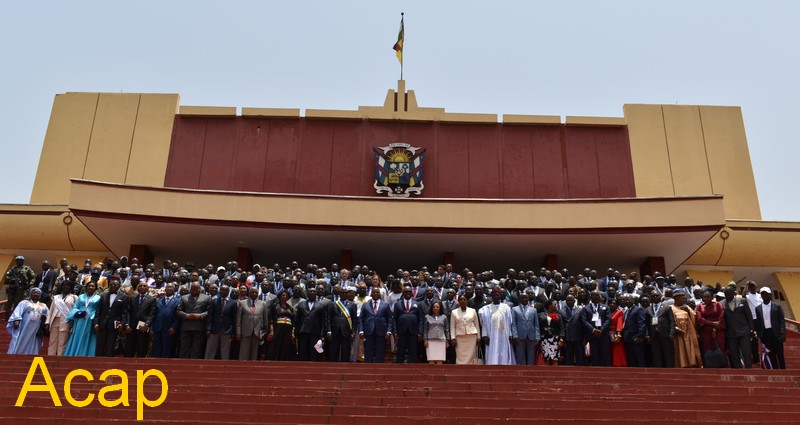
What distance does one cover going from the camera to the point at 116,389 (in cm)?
890

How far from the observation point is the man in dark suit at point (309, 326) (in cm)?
1075

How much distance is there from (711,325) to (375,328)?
15.6ft

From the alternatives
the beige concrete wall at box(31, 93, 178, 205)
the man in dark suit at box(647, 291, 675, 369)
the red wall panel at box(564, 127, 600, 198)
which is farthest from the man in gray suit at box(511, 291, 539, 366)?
the beige concrete wall at box(31, 93, 178, 205)

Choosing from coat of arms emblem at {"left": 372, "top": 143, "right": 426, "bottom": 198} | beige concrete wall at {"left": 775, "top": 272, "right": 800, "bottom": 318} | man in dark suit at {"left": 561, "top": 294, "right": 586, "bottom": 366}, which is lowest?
man in dark suit at {"left": 561, "top": 294, "right": 586, "bottom": 366}

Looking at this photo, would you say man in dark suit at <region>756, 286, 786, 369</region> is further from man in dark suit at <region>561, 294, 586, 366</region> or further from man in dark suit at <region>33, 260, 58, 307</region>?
man in dark suit at <region>33, 260, 58, 307</region>

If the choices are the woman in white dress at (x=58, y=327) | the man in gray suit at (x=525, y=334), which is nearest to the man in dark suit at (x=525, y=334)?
the man in gray suit at (x=525, y=334)

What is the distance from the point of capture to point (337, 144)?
20.0 metres

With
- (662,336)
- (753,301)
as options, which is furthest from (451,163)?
(662,336)

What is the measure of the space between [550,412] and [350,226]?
851cm

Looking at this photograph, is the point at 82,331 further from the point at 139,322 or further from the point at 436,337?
the point at 436,337

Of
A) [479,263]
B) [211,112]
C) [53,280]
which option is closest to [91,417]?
[53,280]

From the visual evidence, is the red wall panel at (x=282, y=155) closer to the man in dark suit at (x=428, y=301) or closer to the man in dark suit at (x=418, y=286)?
the man in dark suit at (x=418, y=286)

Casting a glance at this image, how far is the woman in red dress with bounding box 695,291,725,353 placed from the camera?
420 inches

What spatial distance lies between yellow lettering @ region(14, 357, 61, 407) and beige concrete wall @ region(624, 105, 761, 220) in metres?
15.2
